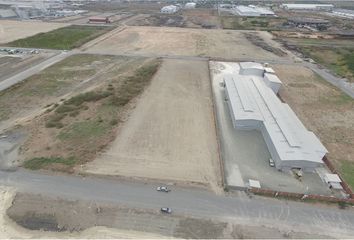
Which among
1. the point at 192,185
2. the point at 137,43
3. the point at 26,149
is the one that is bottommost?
the point at 192,185

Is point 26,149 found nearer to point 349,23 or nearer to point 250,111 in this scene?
point 250,111

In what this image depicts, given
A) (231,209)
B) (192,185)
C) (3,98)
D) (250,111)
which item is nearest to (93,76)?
(3,98)

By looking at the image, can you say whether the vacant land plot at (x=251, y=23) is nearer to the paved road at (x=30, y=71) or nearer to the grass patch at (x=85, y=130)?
the paved road at (x=30, y=71)

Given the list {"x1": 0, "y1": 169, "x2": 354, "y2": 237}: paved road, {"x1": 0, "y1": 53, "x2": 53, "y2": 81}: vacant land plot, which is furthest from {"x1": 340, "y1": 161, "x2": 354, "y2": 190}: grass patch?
{"x1": 0, "y1": 53, "x2": 53, "y2": 81}: vacant land plot

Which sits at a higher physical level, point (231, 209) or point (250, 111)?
point (250, 111)

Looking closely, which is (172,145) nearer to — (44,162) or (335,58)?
(44,162)

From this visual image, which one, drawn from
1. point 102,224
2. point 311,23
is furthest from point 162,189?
point 311,23

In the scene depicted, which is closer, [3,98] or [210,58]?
[3,98]
